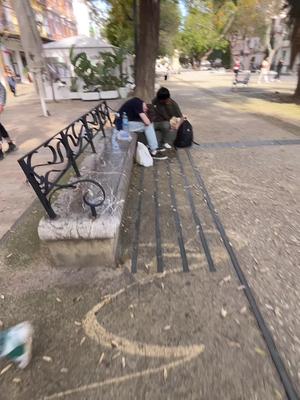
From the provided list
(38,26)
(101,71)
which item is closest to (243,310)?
(101,71)

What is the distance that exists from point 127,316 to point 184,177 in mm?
2924

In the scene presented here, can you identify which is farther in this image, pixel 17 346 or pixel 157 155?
pixel 157 155

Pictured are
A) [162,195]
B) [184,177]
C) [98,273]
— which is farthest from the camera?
[184,177]

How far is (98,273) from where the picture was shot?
2.74 metres

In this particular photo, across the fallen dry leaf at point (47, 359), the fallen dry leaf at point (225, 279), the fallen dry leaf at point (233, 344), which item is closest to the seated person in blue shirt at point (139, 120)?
the fallen dry leaf at point (225, 279)

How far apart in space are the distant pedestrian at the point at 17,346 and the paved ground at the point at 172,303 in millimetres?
78

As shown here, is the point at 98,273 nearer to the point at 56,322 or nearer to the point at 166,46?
the point at 56,322

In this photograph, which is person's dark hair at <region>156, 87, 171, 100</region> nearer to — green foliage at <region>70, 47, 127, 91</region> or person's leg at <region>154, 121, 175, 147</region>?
person's leg at <region>154, 121, 175, 147</region>

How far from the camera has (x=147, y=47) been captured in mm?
10555

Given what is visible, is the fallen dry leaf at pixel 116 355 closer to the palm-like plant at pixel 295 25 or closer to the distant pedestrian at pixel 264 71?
the palm-like plant at pixel 295 25

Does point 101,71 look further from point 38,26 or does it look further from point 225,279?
point 225,279

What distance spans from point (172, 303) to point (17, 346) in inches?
42.5

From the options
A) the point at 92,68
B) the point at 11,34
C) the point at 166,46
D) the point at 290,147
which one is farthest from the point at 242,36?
the point at 290,147

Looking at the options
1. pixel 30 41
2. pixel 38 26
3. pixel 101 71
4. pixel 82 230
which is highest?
pixel 30 41
